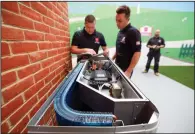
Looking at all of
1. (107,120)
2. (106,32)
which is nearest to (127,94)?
(107,120)

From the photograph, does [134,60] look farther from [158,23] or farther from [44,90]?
[158,23]

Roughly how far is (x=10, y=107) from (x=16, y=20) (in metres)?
0.45

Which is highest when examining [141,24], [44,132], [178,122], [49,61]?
[141,24]

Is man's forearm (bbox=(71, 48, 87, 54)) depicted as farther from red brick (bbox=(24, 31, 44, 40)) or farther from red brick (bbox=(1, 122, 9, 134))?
red brick (bbox=(1, 122, 9, 134))

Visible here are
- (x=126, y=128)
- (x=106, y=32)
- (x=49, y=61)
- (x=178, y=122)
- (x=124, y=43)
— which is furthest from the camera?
(x=106, y=32)

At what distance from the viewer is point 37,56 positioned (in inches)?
35.2

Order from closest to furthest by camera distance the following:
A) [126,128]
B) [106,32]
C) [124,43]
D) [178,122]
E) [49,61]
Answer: [126,128]
[49,61]
[124,43]
[178,122]
[106,32]

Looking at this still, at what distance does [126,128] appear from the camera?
43 centimetres

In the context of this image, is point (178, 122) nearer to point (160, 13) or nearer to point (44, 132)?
point (44, 132)

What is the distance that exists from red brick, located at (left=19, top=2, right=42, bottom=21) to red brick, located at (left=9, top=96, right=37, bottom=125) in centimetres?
54

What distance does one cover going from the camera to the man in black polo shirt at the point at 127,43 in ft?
5.19

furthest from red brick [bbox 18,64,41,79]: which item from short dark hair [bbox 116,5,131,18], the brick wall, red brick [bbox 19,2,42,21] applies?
short dark hair [bbox 116,5,131,18]

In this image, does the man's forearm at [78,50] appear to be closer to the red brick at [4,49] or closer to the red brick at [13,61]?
the red brick at [13,61]

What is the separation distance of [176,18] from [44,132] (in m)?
6.50
